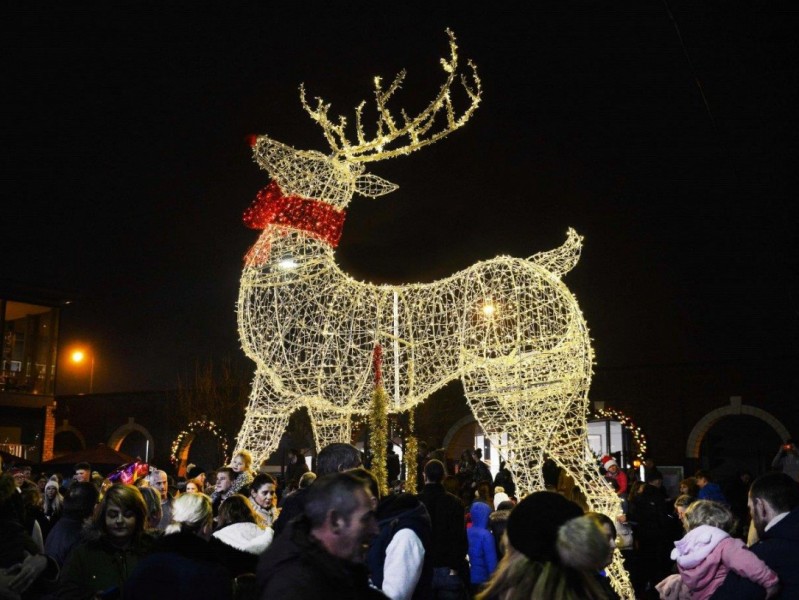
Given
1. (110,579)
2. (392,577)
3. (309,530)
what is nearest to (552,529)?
(309,530)

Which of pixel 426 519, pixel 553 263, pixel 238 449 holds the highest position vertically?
pixel 553 263

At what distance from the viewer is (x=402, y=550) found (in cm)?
395

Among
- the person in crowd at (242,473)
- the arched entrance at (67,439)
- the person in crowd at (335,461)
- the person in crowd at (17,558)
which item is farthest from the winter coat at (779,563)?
the arched entrance at (67,439)

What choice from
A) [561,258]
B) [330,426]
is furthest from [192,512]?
[561,258]

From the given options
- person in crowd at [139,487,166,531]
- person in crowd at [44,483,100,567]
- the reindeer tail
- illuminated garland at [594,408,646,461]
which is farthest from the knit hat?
illuminated garland at [594,408,646,461]

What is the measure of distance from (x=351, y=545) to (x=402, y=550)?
1590mm

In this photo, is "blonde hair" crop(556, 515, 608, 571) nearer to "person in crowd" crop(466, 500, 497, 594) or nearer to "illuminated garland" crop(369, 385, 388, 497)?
"person in crowd" crop(466, 500, 497, 594)

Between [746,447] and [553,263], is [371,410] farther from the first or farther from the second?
[746,447]

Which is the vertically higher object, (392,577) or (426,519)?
(426,519)

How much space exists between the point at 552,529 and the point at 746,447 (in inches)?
755

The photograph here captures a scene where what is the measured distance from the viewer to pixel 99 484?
8531 mm

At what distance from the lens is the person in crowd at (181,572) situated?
3.21 m

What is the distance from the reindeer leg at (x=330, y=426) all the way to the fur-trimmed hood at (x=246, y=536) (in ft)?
14.3

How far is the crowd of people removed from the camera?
2.45 meters
